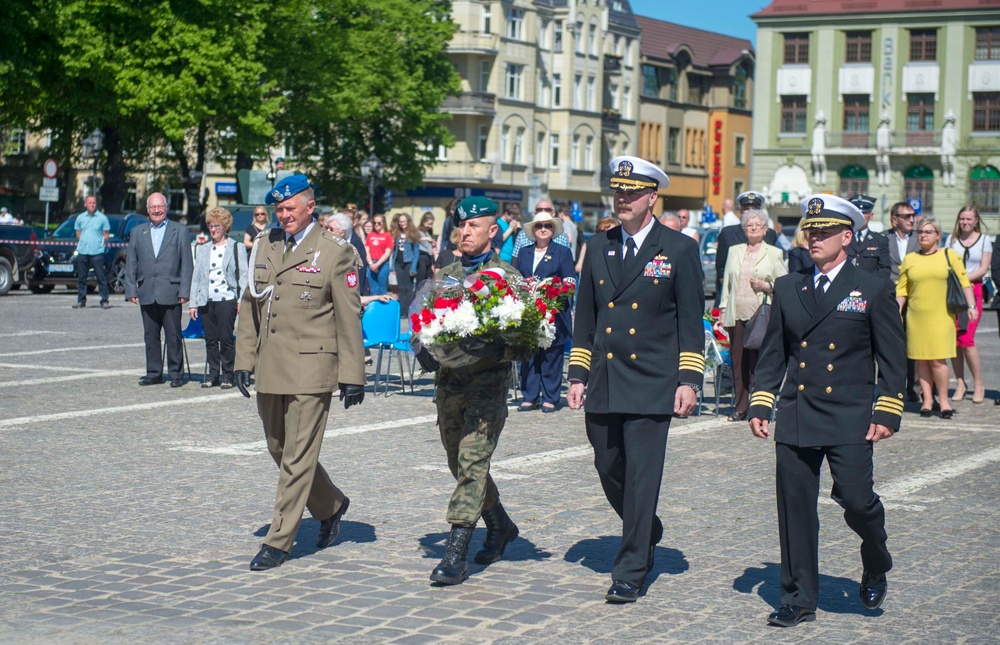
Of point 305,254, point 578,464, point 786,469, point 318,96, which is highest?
point 318,96

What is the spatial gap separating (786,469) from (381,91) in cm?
5435

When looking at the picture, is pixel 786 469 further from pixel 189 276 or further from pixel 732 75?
pixel 732 75

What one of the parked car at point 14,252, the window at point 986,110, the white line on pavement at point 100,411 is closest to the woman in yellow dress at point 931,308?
the white line on pavement at point 100,411

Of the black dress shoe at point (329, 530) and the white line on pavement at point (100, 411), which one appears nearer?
the black dress shoe at point (329, 530)

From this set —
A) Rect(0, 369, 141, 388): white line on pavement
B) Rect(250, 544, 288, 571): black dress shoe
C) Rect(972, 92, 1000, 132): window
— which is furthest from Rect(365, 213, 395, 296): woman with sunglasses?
Rect(972, 92, 1000, 132): window

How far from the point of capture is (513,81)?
83938 mm

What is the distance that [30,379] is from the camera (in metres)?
15.7

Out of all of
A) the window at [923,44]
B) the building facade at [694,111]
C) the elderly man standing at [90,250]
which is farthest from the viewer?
the building facade at [694,111]

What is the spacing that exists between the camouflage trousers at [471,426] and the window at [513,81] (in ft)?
252

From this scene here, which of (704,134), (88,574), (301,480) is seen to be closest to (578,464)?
(301,480)

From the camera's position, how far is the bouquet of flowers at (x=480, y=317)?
23.0ft

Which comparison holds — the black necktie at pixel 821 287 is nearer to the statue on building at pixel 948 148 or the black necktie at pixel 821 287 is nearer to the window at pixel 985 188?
the window at pixel 985 188

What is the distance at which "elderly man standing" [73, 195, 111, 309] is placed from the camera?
2806 cm

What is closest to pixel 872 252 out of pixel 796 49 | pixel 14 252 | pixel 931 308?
pixel 931 308
